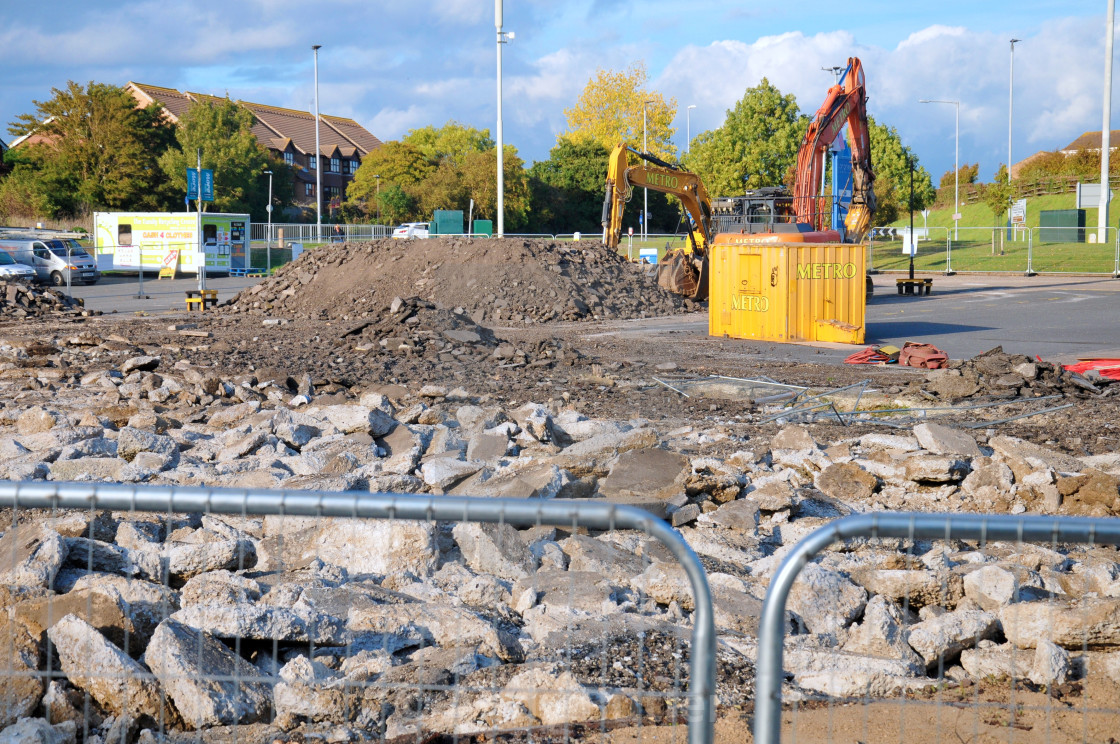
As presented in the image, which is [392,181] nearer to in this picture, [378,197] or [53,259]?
[378,197]

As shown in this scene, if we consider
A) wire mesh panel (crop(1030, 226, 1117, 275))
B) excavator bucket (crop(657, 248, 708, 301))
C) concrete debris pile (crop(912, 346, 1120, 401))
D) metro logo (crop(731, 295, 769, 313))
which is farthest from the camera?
wire mesh panel (crop(1030, 226, 1117, 275))

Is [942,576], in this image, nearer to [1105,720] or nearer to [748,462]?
[1105,720]

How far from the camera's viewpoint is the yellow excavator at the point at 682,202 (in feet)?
83.7

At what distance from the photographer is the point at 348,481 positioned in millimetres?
7297

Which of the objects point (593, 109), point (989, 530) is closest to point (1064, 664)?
point (989, 530)

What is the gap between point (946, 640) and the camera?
4.61 metres

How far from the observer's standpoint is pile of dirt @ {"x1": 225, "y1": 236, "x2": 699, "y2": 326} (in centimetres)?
2628

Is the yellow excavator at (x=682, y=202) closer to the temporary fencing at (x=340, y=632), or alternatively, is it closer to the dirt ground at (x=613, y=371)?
the dirt ground at (x=613, y=371)

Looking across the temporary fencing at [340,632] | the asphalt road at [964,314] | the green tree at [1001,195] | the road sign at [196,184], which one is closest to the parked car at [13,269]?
the asphalt road at [964,314]

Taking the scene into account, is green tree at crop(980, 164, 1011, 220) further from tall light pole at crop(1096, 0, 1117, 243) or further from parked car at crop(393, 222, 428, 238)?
parked car at crop(393, 222, 428, 238)

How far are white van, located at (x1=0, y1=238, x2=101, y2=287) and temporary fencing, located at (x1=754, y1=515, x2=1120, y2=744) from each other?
3616cm

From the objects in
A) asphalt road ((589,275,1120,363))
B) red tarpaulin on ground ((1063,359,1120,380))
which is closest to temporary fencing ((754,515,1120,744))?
red tarpaulin on ground ((1063,359,1120,380))

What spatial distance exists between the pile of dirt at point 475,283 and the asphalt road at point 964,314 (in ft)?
6.85

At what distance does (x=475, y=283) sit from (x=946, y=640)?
23.4 metres
